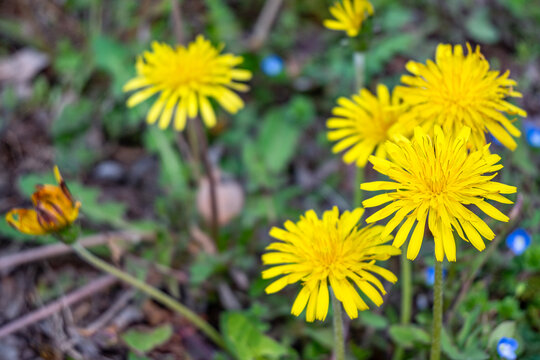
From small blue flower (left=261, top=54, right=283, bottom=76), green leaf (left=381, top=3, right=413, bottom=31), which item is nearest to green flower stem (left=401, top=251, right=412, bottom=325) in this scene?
small blue flower (left=261, top=54, right=283, bottom=76)

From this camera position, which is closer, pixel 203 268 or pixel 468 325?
pixel 468 325

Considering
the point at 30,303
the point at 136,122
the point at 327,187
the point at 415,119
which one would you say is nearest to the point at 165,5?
the point at 136,122

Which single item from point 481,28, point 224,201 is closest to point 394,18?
point 481,28

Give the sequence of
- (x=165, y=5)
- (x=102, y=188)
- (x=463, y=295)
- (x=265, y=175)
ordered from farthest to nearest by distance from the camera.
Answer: (x=165, y=5)
(x=102, y=188)
(x=265, y=175)
(x=463, y=295)

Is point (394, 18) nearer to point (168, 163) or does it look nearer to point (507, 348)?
point (168, 163)

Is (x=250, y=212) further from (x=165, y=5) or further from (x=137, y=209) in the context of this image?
(x=165, y=5)

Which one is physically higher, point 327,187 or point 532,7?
point 532,7

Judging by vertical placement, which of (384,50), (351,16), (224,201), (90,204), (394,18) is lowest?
(90,204)

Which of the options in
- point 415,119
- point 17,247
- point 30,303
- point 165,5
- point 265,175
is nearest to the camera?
point 415,119
